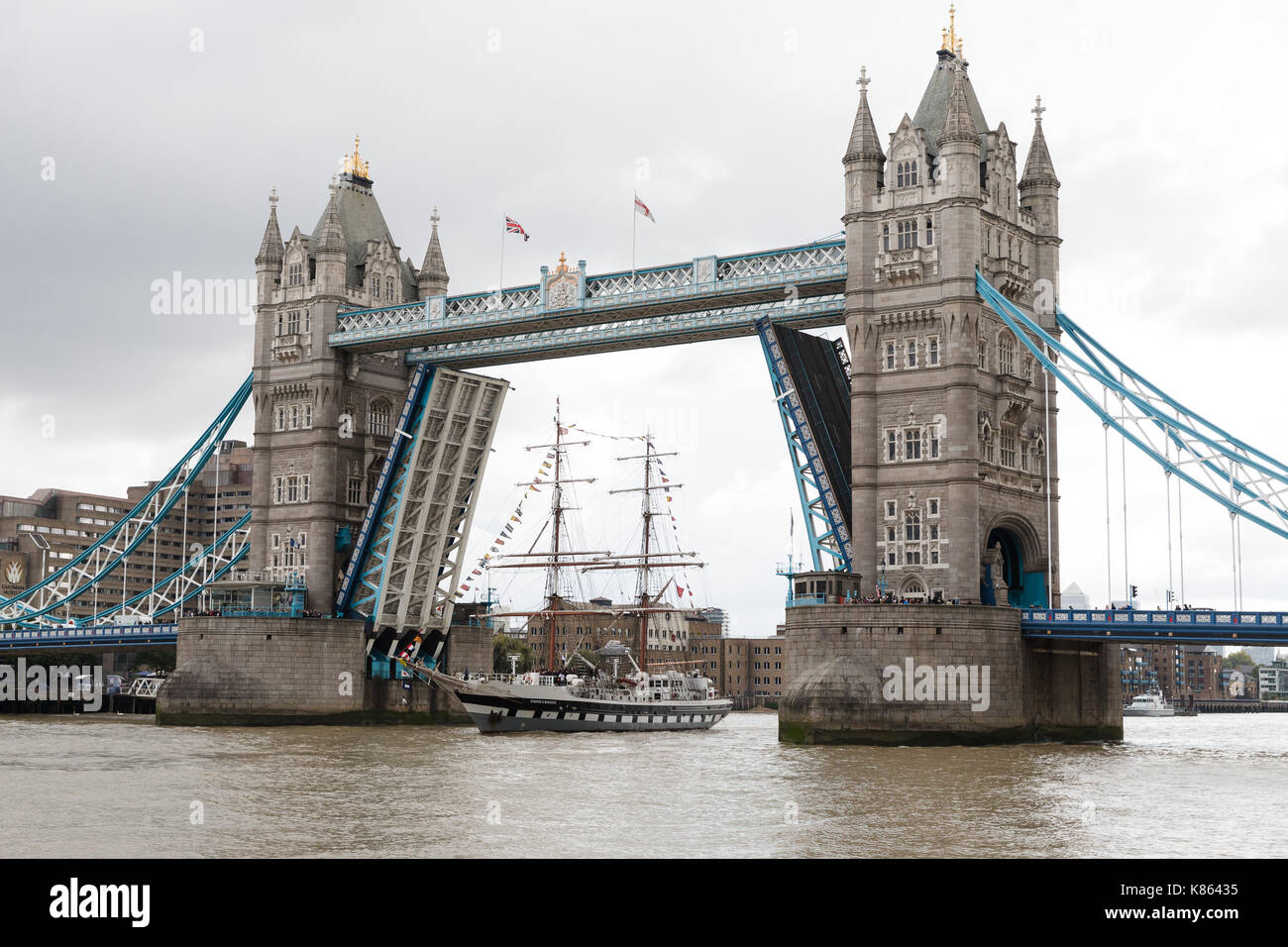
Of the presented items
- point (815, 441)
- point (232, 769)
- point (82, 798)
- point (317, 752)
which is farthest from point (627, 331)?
point (82, 798)

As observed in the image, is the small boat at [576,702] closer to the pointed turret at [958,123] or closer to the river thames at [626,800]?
the river thames at [626,800]

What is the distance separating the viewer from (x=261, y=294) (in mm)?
78312

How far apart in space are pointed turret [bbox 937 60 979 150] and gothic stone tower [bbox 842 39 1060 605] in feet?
0.17

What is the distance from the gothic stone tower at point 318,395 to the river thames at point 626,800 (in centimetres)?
1912

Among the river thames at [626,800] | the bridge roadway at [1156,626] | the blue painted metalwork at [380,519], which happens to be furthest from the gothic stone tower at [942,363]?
the blue painted metalwork at [380,519]

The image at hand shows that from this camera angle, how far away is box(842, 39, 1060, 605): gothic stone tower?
57.5 m

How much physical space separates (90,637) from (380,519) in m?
25.3

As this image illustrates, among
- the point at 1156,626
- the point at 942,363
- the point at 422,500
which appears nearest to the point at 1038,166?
the point at 942,363

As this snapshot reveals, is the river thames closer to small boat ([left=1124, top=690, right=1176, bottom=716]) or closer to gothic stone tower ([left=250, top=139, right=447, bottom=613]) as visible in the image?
gothic stone tower ([left=250, top=139, right=447, bottom=613])

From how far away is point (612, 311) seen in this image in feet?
216

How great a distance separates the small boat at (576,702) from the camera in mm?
70812

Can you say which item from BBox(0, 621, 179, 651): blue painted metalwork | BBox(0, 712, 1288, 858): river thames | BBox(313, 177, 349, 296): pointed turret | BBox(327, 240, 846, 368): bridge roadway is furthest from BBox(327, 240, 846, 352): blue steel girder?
BBox(0, 621, 179, 651): blue painted metalwork

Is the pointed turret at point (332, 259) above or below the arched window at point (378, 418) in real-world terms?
above

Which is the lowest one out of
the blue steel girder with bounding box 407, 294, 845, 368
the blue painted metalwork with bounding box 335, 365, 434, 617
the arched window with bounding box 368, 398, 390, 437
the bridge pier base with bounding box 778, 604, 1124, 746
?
the bridge pier base with bounding box 778, 604, 1124, 746
